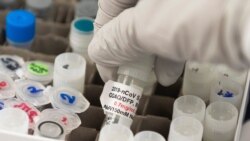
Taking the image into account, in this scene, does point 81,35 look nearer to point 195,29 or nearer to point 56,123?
point 56,123

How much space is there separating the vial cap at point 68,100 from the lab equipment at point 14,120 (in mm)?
60

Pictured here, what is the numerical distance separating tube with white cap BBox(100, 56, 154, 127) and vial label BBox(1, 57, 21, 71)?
0.22 metres

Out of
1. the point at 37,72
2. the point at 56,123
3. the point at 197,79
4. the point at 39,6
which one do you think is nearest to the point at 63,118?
the point at 56,123

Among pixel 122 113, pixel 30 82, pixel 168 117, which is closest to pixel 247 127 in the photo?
pixel 168 117

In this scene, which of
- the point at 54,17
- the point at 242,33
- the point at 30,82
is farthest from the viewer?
the point at 54,17

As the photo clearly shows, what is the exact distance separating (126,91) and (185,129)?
0.33 ft

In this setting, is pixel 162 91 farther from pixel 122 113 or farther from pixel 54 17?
pixel 54 17

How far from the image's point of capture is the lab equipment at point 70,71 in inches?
34.0

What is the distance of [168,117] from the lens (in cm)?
92

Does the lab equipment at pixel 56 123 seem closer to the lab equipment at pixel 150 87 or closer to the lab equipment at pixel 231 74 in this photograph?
the lab equipment at pixel 150 87

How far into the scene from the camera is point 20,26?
0.95 meters

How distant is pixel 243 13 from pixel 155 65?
0.26 meters

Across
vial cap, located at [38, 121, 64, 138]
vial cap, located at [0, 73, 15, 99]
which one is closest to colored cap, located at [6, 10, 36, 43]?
vial cap, located at [0, 73, 15, 99]

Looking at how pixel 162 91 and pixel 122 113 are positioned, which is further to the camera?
pixel 162 91
